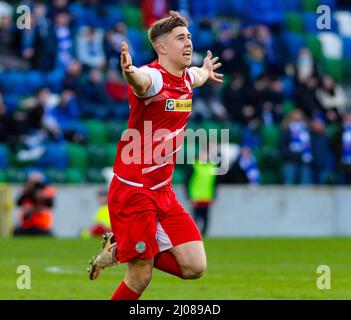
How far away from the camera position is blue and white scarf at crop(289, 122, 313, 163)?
24.9 metres

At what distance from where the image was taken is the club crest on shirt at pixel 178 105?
9.91 metres

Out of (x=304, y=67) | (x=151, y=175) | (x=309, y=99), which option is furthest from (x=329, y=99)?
(x=151, y=175)

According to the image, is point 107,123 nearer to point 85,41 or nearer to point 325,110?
point 85,41

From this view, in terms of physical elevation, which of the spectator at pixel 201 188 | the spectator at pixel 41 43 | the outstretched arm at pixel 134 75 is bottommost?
the outstretched arm at pixel 134 75

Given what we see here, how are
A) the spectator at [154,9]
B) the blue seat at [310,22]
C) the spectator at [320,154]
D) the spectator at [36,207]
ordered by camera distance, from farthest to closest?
the blue seat at [310,22] → the spectator at [154,9] → the spectator at [320,154] → the spectator at [36,207]

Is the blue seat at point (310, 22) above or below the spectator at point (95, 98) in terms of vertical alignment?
above

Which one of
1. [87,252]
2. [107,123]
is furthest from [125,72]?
[107,123]

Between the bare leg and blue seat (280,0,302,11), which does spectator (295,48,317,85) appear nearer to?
blue seat (280,0,302,11)

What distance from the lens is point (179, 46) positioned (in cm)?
1001

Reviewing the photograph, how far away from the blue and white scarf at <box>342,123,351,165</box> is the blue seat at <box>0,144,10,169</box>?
694 centimetres

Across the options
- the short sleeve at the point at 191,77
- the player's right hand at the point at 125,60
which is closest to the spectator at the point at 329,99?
the short sleeve at the point at 191,77

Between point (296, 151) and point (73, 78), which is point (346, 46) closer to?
point (296, 151)

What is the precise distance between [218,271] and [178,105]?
582 cm

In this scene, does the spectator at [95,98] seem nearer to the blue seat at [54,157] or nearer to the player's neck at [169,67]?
the blue seat at [54,157]
